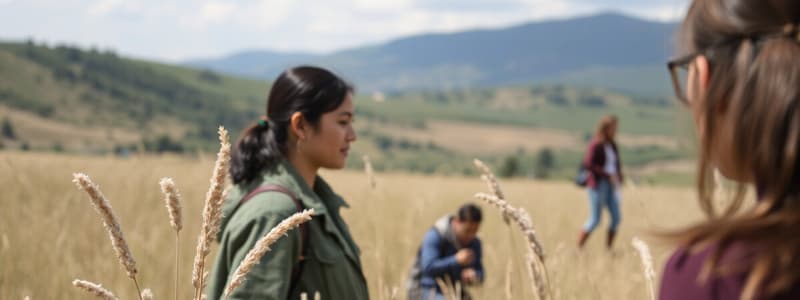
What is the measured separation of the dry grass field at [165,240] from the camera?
340cm

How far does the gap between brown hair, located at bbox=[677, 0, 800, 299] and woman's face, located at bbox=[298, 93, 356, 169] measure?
1.75 meters

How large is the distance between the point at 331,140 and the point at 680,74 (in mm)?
1622

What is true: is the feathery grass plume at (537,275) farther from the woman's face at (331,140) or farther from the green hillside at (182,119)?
the green hillside at (182,119)

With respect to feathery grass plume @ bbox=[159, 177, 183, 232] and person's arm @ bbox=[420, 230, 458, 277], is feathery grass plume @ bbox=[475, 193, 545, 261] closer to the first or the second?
feathery grass plume @ bbox=[159, 177, 183, 232]

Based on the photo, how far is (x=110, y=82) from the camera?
12475 centimetres

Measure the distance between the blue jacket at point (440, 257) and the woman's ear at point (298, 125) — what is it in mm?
2108

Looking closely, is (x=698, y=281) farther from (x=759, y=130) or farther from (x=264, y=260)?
(x=264, y=260)

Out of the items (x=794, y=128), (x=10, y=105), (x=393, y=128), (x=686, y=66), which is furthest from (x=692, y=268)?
(x=393, y=128)

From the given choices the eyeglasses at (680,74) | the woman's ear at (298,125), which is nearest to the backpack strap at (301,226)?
the woman's ear at (298,125)

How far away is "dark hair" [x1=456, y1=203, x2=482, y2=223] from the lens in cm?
470

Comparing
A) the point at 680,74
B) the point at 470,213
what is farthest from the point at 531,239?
the point at 470,213

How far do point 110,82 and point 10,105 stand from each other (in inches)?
928

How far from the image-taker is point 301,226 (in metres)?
2.33

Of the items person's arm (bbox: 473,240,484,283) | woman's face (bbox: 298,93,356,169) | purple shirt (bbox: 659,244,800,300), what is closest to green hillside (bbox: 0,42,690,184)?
person's arm (bbox: 473,240,484,283)
